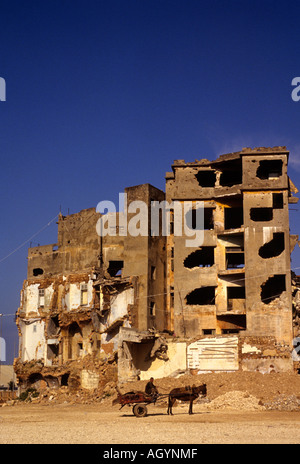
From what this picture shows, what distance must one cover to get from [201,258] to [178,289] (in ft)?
17.3

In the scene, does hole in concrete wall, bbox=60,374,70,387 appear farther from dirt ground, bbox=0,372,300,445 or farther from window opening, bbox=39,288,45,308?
window opening, bbox=39,288,45,308

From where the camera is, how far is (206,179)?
51.4m

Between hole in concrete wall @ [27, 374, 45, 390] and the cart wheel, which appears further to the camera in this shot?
hole in concrete wall @ [27, 374, 45, 390]

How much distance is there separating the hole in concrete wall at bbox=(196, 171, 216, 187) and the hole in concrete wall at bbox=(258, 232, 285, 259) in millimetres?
6985

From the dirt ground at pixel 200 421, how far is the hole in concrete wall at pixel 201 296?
33.7 ft

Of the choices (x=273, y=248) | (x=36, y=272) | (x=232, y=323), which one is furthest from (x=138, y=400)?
(x=36, y=272)

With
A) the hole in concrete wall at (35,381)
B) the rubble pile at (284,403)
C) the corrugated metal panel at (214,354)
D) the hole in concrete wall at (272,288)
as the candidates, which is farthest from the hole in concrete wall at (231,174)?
the hole in concrete wall at (35,381)

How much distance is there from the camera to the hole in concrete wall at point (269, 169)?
4709 cm

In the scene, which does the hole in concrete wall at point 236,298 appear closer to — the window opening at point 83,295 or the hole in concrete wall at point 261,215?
the hole in concrete wall at point 261,215

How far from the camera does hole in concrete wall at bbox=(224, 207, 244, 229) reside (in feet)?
167

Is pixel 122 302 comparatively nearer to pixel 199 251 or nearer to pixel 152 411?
pixel 199 251

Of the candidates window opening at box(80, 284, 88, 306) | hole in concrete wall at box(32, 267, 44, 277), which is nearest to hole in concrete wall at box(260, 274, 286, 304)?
window opening at box(80, 284, 88, 306)

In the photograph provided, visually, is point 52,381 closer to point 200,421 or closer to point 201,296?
point 201,296
